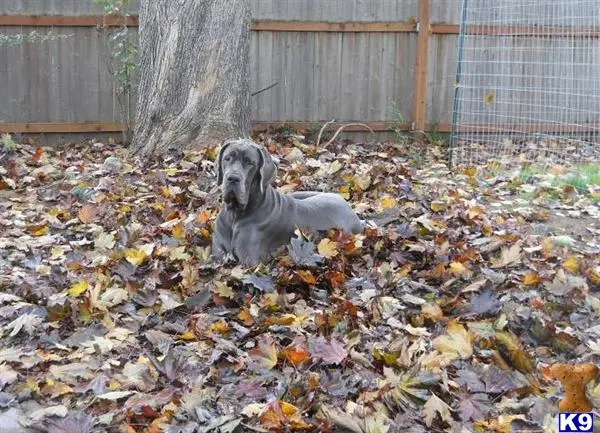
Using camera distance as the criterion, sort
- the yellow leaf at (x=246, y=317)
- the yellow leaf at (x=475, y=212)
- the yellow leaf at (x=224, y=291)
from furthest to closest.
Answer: the yellow leaf at (x=475, y=212)
the yellow leaf at (x=224, y=291)
the yellow leaf at (x=246, y=317)

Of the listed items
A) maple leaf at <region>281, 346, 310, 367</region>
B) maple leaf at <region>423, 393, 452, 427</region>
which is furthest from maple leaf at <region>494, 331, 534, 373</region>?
maple leaf at <region>281, 346, 310, 367</region>

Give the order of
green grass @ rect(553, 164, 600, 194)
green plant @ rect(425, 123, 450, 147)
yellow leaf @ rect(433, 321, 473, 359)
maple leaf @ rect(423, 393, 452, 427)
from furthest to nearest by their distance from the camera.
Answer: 1. green plant @ rect(425, 123, 450, 147)
2. green grass @ rect(553, 164, 600, 194)
3. yellow leaf @ rect(433, 321, 473, 359)
4. maple leaf @ rect(423, 393, 452, 427)

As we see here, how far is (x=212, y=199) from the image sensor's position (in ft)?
20.7

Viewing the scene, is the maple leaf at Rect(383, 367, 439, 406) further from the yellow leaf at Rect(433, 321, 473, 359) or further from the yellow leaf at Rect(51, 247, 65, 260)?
the yellow leaf at Rect(51, 247, 65, 260)

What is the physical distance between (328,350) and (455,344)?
0.58m

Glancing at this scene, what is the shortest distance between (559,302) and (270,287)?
152 centimetres

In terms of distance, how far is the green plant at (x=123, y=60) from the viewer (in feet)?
32.1

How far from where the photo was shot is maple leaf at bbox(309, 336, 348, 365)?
3.48m

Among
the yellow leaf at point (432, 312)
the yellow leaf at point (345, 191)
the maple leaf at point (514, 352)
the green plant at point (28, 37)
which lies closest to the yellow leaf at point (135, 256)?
the yellow leaf at point (432, 312)

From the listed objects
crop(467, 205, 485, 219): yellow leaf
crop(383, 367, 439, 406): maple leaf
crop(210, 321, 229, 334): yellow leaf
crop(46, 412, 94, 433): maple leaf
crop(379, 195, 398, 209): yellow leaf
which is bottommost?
crop(46, 412, 94, 433): maple leaf

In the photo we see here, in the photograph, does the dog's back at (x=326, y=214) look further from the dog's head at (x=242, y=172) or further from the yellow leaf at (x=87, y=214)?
the yellow leaf at (x=87, y=214)

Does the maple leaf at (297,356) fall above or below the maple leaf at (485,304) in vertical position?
below

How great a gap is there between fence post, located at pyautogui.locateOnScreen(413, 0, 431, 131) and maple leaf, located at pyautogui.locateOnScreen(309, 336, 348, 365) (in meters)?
7.55

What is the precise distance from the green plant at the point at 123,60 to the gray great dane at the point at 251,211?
505 cm
